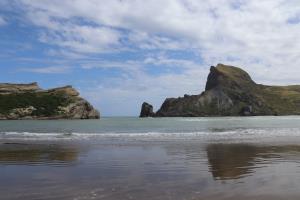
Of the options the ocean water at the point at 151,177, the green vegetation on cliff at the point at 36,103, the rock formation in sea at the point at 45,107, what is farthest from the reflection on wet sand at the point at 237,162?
the green vegetation on cliff at the point at 36,103

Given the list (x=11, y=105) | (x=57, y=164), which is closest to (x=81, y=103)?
(x=11, y=105)

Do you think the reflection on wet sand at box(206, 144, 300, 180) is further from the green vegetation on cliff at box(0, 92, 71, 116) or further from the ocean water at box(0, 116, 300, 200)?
the green vegetation on cliff at box(0, 92, 71, 116)

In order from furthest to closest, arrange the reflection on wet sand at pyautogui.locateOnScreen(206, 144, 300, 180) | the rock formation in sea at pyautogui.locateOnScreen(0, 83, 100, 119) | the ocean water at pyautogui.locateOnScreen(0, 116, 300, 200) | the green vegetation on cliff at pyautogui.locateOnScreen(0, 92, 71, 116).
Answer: the green vegetation on cliff at pyautogui.locateOnScreen(0, 92, 71, 116) → the rock formation in sea at pyautogui.locateOnScreen(0, 83, 100, 119) → the reflection on wet sand at pyautogui.locateOnScreen(206, 144, 300, 180) → the ocean water at pyautogui.locateOnScreen(0, 116, 300, 200)

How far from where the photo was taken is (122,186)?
11.8 metres

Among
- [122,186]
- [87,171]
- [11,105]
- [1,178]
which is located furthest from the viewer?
[11,105]

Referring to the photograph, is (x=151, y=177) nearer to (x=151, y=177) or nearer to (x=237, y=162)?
(x=151, y=177)

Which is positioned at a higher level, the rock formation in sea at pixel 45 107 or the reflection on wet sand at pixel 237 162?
the rock formation in sea at pixel 45 107

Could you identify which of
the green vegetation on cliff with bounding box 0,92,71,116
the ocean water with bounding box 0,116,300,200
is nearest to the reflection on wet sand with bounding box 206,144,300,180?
the ocean water with bounding box 0,116,300,200

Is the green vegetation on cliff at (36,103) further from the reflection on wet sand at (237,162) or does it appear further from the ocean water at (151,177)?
the reflection on wet sand at (237,162)

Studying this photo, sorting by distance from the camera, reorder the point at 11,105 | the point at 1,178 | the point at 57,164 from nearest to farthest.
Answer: the point at 1,178
the point at 57,164
the point at 11,105

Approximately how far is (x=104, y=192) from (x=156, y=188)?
4.70 ft

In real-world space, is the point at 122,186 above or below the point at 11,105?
below

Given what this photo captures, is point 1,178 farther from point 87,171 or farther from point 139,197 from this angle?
point 139,197

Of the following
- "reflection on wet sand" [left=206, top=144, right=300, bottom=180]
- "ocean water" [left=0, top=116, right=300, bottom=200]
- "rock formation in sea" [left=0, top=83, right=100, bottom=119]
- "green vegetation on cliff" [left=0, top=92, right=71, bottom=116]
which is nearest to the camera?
"ocean water" [left=0, top=116, right=300, bottom=200]
